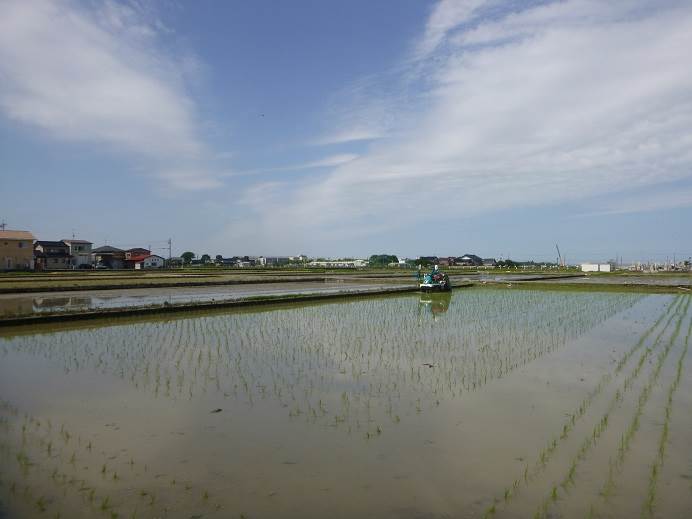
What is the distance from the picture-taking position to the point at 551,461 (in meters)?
3.96

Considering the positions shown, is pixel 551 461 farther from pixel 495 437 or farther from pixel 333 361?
pixel 333 361

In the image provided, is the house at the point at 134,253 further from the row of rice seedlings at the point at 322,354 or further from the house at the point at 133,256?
the row of rice seedlings at the point at 322,354

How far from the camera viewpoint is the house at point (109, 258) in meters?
52.5

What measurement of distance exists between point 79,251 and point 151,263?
7579mm

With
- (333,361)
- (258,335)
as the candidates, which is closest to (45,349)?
(258,335)

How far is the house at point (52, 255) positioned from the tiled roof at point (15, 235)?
9.06 feet

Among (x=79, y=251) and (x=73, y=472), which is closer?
(x=73, y=472)

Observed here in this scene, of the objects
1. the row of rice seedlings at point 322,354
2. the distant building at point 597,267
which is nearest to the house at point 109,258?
the row of rice seedlings at point 322,354

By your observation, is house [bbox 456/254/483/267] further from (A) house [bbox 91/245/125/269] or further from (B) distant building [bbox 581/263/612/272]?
(A) house [bbox 91/245/125/269]

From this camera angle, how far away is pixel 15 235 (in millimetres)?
36719

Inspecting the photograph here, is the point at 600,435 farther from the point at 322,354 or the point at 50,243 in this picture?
A: the point at 50,243

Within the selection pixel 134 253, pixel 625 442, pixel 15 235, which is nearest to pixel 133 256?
pixel 134 253

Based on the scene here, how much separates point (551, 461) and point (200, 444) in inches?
119

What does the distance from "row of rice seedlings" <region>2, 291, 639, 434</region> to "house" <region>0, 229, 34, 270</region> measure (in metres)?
32.2
